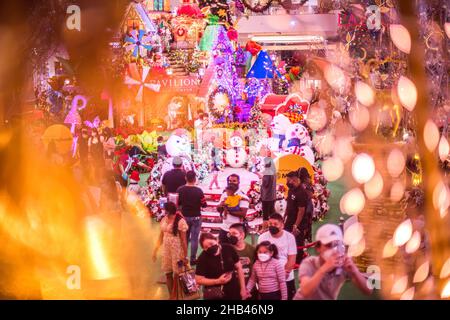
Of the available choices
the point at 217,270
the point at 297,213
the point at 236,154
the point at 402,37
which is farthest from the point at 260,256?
the point at 236,154

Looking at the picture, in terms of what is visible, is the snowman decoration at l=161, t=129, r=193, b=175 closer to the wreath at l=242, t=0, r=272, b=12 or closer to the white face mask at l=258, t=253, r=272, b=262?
the wreath at l=242, t=0, r=272, b=12

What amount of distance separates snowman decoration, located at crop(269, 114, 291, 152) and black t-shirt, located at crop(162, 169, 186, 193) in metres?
1.88

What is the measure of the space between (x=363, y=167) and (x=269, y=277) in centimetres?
190

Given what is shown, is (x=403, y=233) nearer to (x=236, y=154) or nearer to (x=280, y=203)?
(x=280, y=203)

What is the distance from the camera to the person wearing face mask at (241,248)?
16.2 feet

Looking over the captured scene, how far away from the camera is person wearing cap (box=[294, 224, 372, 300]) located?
4500mm

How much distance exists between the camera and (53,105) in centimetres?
597

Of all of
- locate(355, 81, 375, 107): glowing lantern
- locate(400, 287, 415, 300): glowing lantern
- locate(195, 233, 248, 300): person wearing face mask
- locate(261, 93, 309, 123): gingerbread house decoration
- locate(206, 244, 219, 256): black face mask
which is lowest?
locate(400, 287, 415, 300): glowing lantern

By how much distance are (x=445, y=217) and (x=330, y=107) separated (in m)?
7.40

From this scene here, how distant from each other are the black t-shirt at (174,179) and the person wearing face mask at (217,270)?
124 cm

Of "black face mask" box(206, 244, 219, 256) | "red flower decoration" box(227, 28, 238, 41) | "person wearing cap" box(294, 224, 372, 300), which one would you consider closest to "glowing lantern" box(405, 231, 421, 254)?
"person wearing cap" box(294, 224, 372, 300)

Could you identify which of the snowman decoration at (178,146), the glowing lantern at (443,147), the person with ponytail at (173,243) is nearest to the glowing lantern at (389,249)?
Answer: the glowing lantern at (443,147)

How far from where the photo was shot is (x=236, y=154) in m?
7.52
